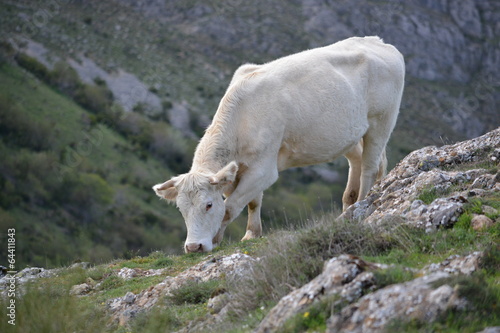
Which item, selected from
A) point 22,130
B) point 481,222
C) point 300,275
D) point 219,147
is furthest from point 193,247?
point 22,130

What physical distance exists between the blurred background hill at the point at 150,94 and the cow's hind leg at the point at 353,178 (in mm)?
18779

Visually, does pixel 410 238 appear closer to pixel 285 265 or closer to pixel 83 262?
pixel 285 265

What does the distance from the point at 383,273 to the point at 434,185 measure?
11.7 feet

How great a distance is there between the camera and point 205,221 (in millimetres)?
9883

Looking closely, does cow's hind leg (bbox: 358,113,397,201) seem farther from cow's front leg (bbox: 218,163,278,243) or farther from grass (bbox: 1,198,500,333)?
grass (bbox: 1,198,500,333)

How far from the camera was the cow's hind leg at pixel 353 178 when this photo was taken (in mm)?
13125

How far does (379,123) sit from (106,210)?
37.2 metres

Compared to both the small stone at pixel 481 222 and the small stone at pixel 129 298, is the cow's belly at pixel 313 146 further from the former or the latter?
the small stone at pixel 481 222

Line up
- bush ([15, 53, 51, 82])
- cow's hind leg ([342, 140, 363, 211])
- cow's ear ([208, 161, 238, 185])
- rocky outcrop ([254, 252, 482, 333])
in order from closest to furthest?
rocky outcrop ([254, 252, 482, 333]) < cow's ear ([208, 161, 238, 185]) < cow's hind leg ([342, 140, 363, 211]) < bush ([15, 53, 51, 82])

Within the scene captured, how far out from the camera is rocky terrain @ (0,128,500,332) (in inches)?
193

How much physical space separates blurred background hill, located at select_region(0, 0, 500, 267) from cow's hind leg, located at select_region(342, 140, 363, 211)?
61.6 feet

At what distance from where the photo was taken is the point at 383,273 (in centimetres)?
527

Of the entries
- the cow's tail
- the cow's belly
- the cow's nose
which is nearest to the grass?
the cow's nose

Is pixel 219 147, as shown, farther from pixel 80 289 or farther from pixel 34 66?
pixel 34 66
